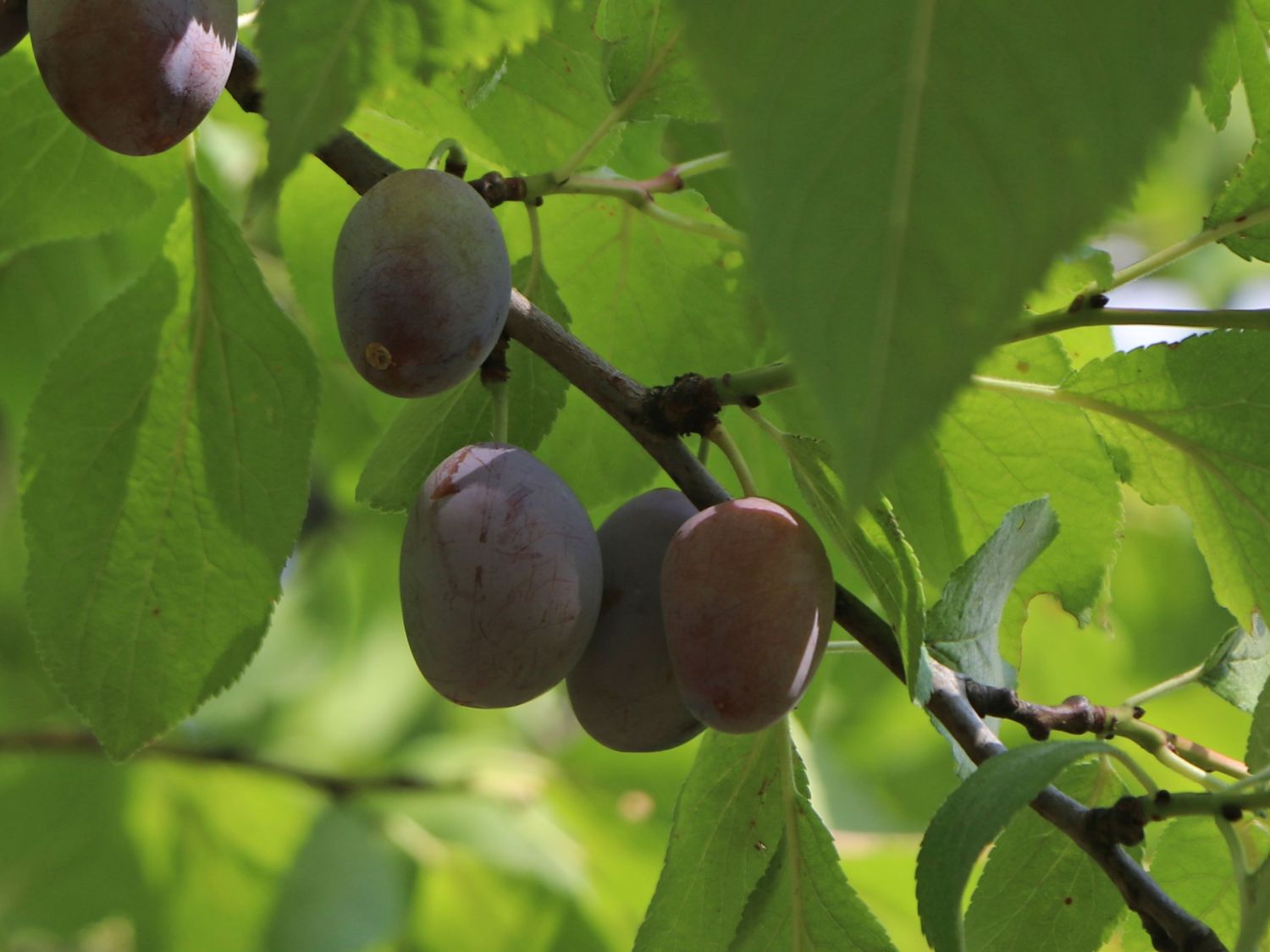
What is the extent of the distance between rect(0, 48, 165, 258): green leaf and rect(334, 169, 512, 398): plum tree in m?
0.46

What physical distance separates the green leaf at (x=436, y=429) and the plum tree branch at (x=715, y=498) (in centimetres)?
9

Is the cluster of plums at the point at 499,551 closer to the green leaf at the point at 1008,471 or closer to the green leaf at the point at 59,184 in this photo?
the green leaf at the point at 1008,471

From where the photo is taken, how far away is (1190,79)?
0.48m

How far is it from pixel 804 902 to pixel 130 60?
0.67 metres

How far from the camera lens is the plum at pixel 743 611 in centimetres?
78

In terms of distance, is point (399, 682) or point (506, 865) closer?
point (506, 865)

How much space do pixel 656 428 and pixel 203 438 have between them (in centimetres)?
39

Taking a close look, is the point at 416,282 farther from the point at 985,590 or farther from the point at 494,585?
the point at 985,590

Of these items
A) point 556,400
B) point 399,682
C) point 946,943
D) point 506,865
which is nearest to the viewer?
point 946,943

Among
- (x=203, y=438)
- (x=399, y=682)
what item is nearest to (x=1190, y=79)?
(x=203, y=438)

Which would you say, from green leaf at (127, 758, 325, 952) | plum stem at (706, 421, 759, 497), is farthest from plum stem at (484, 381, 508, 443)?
green leaf at (127, 758, 325, 952)

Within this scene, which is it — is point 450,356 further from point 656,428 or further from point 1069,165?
point 1069,165

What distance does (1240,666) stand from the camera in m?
1.05

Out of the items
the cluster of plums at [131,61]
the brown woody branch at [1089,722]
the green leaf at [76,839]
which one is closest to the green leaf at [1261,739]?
the brown woody branch at [1089,722]
